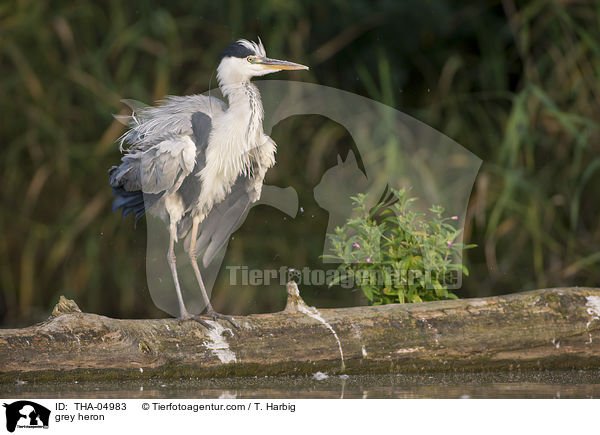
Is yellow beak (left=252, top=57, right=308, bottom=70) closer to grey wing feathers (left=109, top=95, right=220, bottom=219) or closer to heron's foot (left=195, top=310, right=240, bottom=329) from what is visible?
grey wing feathers (left=109, top=95, right=220, bottom=219)

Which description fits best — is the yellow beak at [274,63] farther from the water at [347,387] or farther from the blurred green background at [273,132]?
the blurred green background at [273,132]

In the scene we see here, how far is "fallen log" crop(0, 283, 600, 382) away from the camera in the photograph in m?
1.95

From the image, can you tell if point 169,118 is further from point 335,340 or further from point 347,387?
point 347,387

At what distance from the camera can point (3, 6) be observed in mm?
3773

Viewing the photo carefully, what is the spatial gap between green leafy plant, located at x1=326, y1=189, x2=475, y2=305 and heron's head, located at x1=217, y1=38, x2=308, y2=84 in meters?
0.48

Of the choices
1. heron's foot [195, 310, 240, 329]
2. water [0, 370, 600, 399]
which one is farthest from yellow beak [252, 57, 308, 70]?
water [0, 370, 600, 399]

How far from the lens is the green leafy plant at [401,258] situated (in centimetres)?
229

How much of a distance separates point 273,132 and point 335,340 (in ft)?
5.94

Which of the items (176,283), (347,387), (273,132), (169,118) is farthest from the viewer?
(273,132)

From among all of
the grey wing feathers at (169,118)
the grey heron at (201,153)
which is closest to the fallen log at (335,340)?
the grey heron at (201,153)

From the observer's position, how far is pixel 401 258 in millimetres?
2324

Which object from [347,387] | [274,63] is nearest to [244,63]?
[274,63]

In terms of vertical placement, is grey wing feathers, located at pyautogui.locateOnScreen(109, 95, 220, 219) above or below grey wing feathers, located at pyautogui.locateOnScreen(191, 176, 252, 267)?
above

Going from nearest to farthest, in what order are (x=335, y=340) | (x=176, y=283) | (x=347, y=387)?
(x=347, y=387) < (x=335, y=340) < (x=176, y=283)
